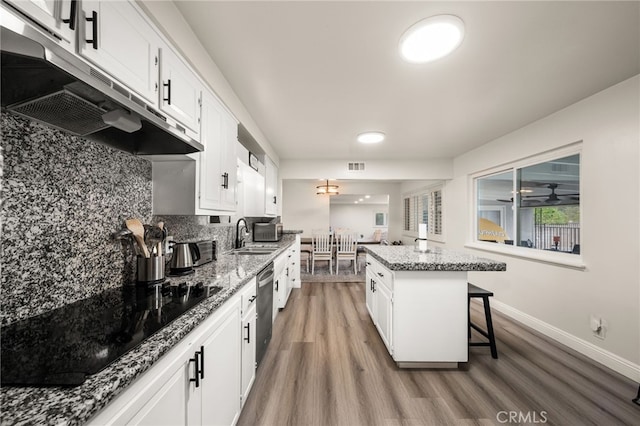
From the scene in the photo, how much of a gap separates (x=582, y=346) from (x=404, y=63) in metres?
3.05

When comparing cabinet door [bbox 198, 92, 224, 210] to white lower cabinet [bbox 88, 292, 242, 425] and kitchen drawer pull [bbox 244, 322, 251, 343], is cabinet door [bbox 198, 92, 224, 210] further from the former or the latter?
kitchen drawer pull [bbox 244, 322, 251, 343]

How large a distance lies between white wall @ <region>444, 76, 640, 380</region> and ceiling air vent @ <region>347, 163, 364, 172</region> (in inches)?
95.5

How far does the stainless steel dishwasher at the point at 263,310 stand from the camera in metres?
1.90

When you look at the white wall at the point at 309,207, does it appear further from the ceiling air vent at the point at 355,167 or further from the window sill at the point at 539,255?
the window sill at the point at 539,255

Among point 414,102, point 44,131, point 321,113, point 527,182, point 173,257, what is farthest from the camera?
point 527,182

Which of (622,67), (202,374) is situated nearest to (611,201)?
(622,67)

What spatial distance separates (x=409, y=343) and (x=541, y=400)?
35.4 inches

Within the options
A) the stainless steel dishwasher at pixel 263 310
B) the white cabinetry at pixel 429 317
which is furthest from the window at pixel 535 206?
the stainless steel dishwasher at pixel 263 310

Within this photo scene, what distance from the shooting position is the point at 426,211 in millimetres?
6020

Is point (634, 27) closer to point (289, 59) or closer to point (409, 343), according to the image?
point (289, 59)

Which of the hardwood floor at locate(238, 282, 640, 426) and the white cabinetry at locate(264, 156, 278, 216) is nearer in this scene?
the hardwood floor at locate(238, 282, 640, 426)

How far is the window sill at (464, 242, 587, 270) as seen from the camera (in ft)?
8.14

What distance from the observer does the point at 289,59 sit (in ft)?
5.91

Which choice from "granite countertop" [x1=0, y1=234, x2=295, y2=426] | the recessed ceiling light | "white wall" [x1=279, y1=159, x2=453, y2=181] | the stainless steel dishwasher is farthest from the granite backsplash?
"white wall" [x1=279, y1=159, x2=453, y2=181]
